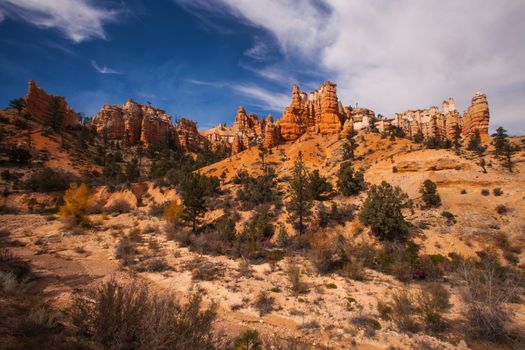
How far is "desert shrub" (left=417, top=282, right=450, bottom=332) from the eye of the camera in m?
10.0

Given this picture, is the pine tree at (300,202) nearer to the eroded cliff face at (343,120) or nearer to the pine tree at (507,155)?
the pine tree at (507,155)

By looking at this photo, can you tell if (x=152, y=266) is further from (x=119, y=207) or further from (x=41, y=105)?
(x=41, y=105)

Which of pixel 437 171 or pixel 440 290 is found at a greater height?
pixel 437 171

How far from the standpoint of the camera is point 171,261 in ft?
59.4

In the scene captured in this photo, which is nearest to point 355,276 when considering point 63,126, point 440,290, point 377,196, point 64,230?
point 440,290

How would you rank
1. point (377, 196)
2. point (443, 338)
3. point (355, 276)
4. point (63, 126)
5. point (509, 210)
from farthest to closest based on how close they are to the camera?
point (63, 126) < point (377, 196) < point (509, 210) < point (355, 276) < point (443, 338)

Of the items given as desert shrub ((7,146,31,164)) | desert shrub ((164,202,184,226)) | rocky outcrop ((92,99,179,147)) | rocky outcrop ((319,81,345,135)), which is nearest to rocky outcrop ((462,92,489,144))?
rocky outcrop ((319,81,345,135))

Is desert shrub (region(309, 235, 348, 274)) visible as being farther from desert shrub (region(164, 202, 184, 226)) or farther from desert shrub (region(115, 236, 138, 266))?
desert shrub (region(164, 202, 184, 226))

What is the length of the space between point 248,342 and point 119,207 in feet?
113

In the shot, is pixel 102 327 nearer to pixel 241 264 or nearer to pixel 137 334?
pixel 137 334

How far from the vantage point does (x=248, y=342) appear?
26.0 ft

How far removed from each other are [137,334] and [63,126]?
80.5 meters

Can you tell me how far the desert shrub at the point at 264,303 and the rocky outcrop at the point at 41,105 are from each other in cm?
7391

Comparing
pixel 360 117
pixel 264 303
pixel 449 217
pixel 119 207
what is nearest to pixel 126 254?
pixel 264 303
